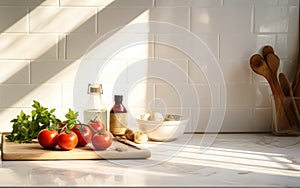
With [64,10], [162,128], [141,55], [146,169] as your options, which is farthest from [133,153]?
[64,10]

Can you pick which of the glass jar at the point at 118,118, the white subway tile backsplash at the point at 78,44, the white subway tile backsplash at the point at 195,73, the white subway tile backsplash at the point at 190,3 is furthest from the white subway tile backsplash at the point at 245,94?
the white subway tile backsplash at the point at 78,44

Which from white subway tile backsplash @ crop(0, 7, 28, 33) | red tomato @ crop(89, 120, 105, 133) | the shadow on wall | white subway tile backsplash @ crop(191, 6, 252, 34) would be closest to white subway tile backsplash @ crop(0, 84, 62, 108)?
the shadow on wall

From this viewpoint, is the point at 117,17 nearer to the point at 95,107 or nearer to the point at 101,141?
the point at 95,107

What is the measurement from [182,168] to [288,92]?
820 millimetres

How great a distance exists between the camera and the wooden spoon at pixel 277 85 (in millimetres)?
2094

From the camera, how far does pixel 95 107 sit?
197 centimetres

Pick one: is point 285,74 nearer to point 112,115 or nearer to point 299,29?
point 299,29

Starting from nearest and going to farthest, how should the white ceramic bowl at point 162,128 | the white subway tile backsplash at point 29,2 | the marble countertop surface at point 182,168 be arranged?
the marble countertop surface at point 182,168 < the white ceramic bowl at point 162,128 < the white subway tile backsplash at point 29,2

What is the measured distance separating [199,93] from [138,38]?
0.33 meters

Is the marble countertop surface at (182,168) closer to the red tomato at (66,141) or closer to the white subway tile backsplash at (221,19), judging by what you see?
the red tomato at (66,141)

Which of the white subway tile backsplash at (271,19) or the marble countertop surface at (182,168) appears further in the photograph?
the white subway tile backsplash at (271,19)

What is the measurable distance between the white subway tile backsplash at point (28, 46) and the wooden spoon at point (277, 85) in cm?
86

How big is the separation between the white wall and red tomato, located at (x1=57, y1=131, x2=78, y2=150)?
17.1 inches

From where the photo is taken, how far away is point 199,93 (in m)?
2.16
